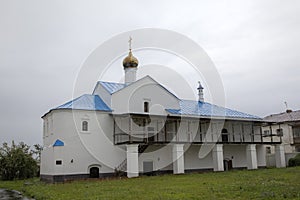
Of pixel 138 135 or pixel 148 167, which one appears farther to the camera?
pixel 148 167

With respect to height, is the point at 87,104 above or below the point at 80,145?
above

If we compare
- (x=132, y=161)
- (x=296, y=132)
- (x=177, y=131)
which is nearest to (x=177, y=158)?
(x=177, y=131)

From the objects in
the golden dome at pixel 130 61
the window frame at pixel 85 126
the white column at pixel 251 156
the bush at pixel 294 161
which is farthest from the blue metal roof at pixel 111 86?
the bush at pixel 294 161

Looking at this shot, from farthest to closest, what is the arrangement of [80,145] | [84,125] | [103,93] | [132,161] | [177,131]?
[177,131] → [103,93] → [84,125] → [80,145] → [132,161]

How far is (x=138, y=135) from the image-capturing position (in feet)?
85.4

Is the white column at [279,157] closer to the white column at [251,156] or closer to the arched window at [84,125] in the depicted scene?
the white column at [251,156]

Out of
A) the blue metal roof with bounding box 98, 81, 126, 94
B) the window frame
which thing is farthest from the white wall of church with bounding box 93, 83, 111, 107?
the window frame

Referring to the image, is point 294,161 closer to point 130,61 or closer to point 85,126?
point 130,61

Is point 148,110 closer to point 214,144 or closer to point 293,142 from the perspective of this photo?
point 214,144

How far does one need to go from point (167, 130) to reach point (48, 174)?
10180 mm

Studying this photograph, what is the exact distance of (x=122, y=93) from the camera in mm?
26828

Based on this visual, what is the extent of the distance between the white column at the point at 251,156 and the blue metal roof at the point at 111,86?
42.2ft

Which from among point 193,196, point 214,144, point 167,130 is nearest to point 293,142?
point 214,144

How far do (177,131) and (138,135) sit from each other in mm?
3656
